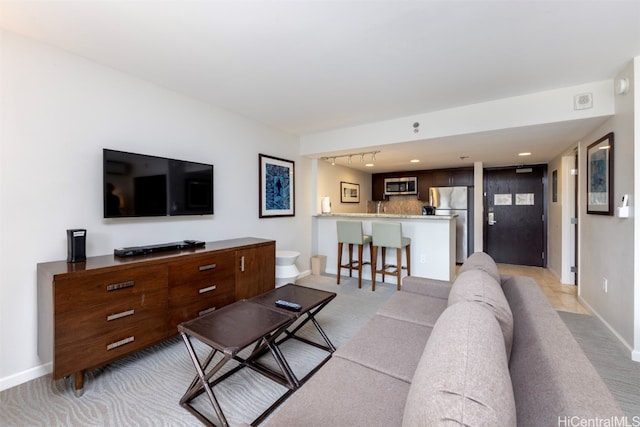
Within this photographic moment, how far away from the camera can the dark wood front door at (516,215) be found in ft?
18.0

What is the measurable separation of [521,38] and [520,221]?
4.83m

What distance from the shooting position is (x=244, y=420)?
5.06 ft

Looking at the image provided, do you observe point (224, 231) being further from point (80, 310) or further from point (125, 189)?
point (80, 310)

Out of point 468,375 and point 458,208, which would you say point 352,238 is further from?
point 468,375

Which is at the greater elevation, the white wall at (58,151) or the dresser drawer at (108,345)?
the white wall at (58,151)

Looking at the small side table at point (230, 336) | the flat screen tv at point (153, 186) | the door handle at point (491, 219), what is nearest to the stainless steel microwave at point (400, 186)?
the door handle at point (491, 219)

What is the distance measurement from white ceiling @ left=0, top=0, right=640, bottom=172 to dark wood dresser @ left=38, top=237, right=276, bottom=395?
161 cm

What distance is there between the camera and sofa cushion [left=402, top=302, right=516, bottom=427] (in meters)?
0.60

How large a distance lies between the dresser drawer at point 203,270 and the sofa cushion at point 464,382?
6.63 ft

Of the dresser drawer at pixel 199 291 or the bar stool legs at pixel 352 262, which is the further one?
the bar stool legs at pixel 352 262

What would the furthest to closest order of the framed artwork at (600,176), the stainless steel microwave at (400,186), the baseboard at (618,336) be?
the stainless steel microwave at (400,186) → the framed artwork at (600,176) → the baseboard at (618,336)

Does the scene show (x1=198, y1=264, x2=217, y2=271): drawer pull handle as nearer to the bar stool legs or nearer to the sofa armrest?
the sofa armrest

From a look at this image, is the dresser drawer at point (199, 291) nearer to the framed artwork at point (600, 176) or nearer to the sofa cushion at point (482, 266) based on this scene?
the sofa cushion at point (482, 266)

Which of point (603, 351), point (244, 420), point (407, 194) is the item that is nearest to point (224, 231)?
point (244, 420)
